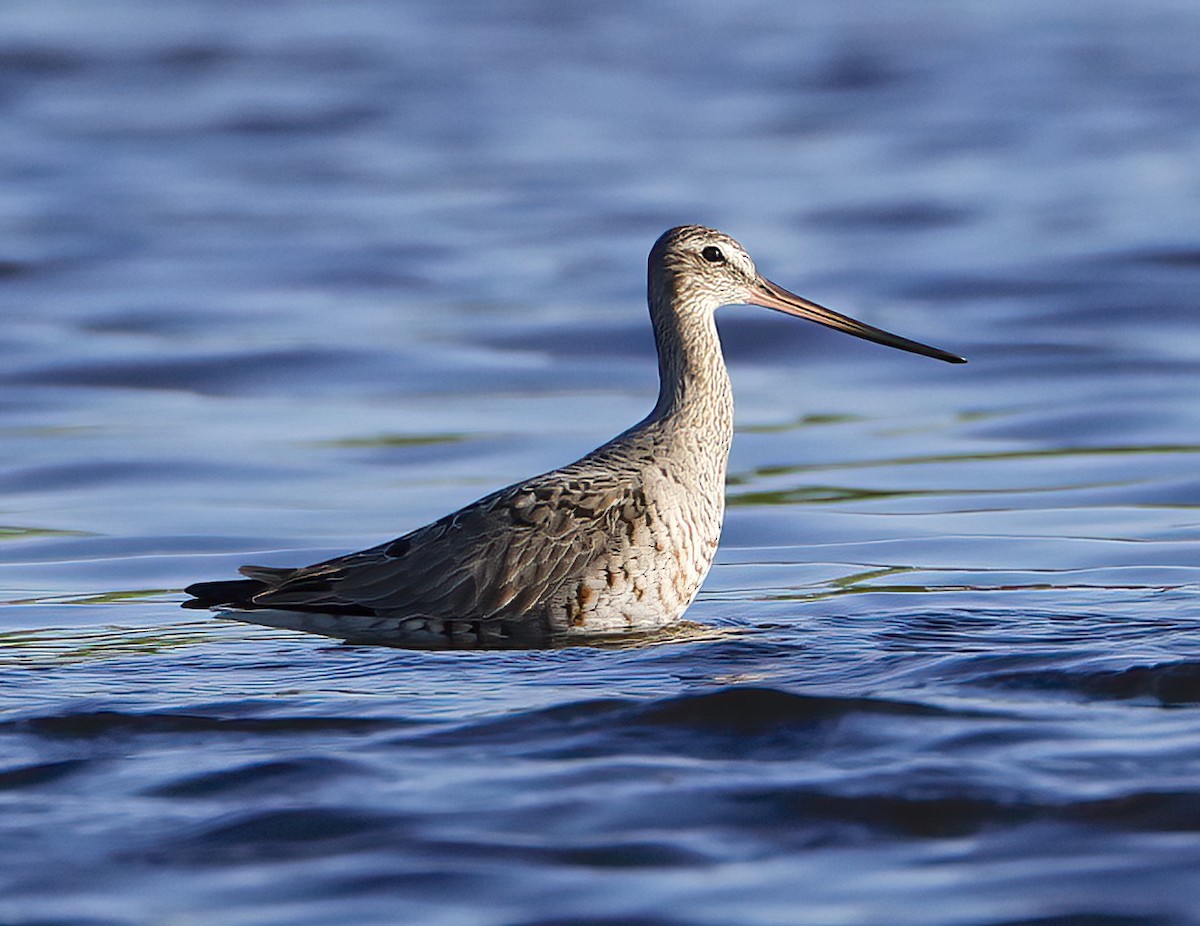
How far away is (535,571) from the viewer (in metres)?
8.98

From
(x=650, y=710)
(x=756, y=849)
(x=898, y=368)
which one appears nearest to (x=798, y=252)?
Answer: (x=898, y=368)

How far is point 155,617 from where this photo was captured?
972cm

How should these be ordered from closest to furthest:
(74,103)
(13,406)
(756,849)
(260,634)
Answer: (756,849)
(260,634)
(13,406)
(74,103)

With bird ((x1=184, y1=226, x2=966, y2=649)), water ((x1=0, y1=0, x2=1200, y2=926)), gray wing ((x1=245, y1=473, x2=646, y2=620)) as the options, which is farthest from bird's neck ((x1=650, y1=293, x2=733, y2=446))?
water ((x1=0, y1=0, x2=1200, y2=926))

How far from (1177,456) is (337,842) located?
7.50 metres

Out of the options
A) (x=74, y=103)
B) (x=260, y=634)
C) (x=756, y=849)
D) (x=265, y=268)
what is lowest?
(x=756, y=849)

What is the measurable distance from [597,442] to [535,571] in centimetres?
427

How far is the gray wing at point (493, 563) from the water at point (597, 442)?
238mm

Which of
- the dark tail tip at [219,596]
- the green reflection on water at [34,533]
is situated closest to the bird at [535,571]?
the dark tail tip at [219,596]

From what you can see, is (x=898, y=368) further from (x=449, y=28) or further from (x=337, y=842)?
(x=449, y=28)

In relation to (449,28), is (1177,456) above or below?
below

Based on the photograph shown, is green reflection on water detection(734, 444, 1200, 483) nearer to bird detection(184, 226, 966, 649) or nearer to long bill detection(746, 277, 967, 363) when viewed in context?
long bill detection(746, 277, 967, 363)

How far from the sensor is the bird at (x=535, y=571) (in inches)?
350

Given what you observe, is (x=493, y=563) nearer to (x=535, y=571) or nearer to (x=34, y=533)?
(x=535, y=571)
